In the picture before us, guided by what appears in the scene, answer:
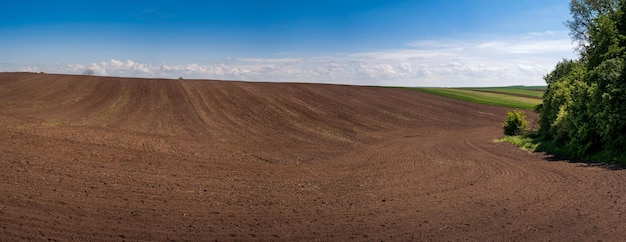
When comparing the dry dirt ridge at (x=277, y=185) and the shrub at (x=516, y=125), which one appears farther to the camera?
the shrub at (x=516, y=125)

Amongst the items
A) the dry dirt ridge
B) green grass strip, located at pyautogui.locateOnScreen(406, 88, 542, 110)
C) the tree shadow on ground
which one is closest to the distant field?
green grass strip, located at pyautogui.locateOnScreen(406, 88, 542, 110)

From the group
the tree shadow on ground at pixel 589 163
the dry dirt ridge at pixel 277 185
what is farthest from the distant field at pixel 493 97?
the tree shadow on ground at pixel 589 163

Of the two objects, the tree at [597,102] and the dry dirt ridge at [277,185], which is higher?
the tree at [597,102]

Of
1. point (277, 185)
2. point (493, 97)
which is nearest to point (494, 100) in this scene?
point (493, 97)

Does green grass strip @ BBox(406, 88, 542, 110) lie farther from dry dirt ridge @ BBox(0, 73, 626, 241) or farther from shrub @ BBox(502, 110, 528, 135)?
dry dirt ridge @ BBox(0, 73, 626, 241)

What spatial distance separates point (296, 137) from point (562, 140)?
1444cm

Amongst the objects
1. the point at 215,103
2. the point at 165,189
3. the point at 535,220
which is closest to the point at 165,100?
the point at 215,103

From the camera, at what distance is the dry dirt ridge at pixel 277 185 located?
8562 millimetres

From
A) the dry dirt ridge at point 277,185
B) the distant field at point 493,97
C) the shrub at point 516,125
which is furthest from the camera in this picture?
the distant field at point 493,97

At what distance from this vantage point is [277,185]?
1269cm

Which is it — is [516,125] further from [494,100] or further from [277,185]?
[494,100]

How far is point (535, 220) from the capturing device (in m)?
9.19

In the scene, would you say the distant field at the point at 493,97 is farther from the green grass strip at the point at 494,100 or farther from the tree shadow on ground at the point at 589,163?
the tree shadow on ground at the point at 589,163

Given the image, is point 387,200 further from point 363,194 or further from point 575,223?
point 575,223
